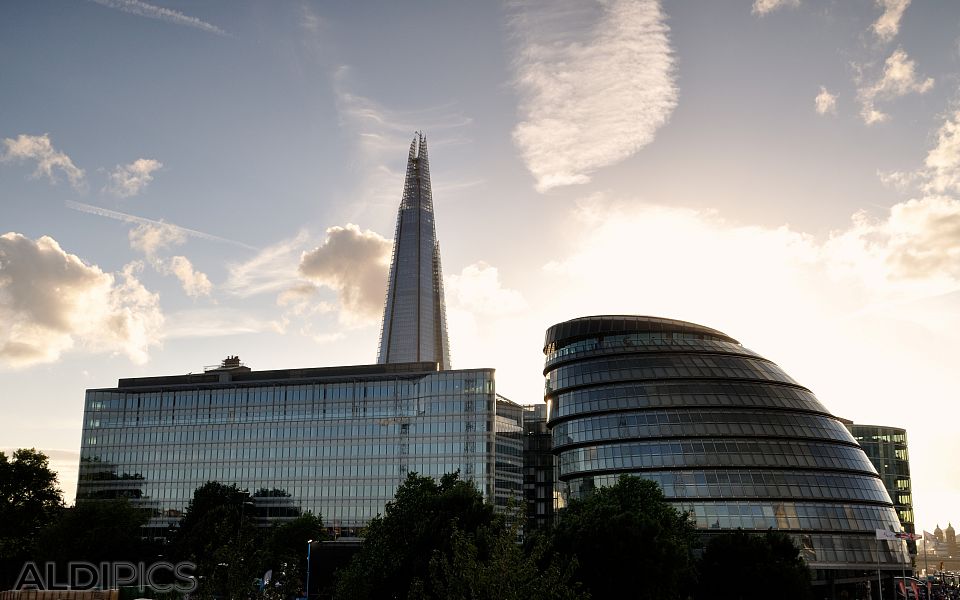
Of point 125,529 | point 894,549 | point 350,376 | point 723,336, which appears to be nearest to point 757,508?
point 894,549

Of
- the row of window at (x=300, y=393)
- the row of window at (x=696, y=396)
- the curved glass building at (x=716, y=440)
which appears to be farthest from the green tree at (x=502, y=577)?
the row of window at (x=300, y=393)

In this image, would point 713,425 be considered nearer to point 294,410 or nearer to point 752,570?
point 752,570

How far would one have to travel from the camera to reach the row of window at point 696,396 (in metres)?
115

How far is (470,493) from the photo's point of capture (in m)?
71.4

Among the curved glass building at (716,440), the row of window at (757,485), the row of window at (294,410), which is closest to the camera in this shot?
the curved glass building at (716,440)

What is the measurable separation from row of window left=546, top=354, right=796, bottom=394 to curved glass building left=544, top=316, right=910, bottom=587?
18 cm

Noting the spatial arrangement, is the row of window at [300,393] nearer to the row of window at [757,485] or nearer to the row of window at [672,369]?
the row of window at [672,369]

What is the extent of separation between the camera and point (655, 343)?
126m

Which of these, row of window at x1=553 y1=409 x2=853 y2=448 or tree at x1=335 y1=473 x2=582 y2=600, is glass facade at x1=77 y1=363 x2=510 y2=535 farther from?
tree at x1=335 y1=473 x2=582 y2=600

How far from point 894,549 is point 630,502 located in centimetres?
4718

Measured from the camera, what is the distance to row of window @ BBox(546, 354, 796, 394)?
119438 millimetres

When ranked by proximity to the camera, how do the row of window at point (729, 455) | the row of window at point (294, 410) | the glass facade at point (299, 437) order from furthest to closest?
1. the row of window at point (294, 410)
2. the glass facade at point (299, 437)
3. the row of window at point (729, 455)

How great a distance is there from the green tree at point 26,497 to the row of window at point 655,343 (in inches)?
3264

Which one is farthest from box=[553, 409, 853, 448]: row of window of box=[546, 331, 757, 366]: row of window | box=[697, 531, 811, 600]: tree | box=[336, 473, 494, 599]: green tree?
box=[336, 473, 494, 599]: green tree
